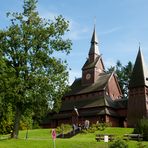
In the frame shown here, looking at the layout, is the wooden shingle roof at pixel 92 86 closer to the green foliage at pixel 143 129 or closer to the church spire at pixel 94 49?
the church spire at pixel 94 49

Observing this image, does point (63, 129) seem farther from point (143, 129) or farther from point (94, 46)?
point (94, 46)

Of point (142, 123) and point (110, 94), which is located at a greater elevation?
point (110, 94)

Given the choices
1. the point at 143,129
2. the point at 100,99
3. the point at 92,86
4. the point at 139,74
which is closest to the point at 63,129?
the point at 100,99

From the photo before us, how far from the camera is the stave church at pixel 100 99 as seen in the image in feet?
212

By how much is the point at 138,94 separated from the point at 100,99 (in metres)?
9.26

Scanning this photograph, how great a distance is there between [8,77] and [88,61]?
42722 millimetres

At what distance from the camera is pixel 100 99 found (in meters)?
71.7

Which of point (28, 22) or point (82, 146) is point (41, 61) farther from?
point (82, 146)

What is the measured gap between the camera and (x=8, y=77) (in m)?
39.3

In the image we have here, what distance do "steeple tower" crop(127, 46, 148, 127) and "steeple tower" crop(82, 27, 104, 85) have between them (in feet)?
44.7

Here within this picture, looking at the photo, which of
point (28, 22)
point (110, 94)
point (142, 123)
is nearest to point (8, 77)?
point (28, 22)

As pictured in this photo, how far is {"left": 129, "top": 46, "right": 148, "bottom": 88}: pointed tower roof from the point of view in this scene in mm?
64688

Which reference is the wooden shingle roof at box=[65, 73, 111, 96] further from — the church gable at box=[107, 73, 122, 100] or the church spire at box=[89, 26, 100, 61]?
the church spire at box=[89, 26, 100, 61]

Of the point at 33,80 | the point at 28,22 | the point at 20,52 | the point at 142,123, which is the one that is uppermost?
the point at 28,22
